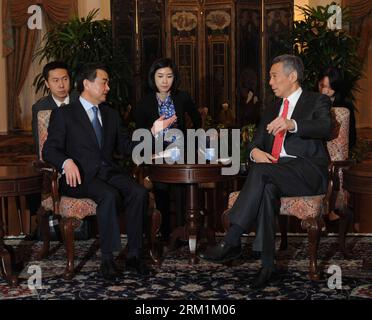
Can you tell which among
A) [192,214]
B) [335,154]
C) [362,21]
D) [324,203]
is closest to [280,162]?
[324,203]

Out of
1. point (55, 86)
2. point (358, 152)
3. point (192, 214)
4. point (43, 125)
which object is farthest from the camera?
point (358, 152)

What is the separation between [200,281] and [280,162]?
3.26ft

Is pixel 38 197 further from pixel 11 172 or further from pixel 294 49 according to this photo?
pixel 294 49

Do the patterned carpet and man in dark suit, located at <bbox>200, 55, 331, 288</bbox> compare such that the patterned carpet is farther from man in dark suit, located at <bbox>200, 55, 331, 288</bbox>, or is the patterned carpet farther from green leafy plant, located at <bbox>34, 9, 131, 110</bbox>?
green leafy plant, located at <bbox>34, 9, 131, 110</bbox>

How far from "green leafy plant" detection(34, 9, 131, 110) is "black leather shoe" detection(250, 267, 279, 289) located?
400 cm

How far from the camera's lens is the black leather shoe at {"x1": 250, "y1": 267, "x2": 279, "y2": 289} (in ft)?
14.4

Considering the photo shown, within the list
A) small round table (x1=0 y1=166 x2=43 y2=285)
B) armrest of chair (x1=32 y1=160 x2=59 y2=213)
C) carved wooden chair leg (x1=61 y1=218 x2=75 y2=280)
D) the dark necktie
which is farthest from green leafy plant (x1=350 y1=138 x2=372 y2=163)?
small round table (x1=0 y1=166 x2=43 y2=285)

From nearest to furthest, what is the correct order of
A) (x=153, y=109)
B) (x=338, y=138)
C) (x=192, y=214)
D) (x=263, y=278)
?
(x=263, y=278) → (x=192, y=214) → (x=338, y=138) → (x=153, y=109)

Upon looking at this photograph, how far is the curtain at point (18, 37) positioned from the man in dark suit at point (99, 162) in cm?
810

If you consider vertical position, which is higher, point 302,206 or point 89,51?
point 89,51

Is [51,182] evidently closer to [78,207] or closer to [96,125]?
→ [78,207]

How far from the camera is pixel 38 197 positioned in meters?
6.25

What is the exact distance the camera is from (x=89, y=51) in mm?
7961

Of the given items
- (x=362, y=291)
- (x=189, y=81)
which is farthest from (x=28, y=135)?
(x=362, y=291)
